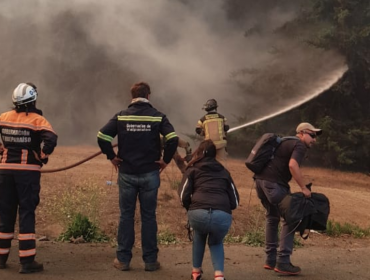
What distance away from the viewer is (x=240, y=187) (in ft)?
34.3

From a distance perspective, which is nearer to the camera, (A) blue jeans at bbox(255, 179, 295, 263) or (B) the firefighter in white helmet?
(A) blue jeans at bbox(255, 179, 295, 263)

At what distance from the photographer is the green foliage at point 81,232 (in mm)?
5707

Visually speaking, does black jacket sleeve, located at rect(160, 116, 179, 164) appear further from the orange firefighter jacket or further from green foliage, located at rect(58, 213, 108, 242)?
the orange firefighter jacket

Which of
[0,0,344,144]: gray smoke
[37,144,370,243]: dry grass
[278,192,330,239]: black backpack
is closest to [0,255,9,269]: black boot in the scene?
[37,144,370,243]: dry grass

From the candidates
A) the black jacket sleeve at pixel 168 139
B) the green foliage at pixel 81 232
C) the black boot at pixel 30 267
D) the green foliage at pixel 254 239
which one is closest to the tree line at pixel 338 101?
the green foliage at pixel 254 239

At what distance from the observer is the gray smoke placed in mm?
15891

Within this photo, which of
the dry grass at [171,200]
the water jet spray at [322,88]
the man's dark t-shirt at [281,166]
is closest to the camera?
the man's dark t-shirt at [281,166]

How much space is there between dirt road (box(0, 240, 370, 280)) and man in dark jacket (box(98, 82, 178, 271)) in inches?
8.4

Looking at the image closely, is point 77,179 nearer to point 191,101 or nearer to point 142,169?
point 142,169

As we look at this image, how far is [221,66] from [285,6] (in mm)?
3487

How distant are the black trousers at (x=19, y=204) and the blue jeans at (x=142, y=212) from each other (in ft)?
2.78

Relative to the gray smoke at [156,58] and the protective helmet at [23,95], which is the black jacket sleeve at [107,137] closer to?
the protective helmet at [23,95]

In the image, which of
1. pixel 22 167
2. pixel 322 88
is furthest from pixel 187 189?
pixel 322 88

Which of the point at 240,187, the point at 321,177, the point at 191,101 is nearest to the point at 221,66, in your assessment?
the point at 191,101
